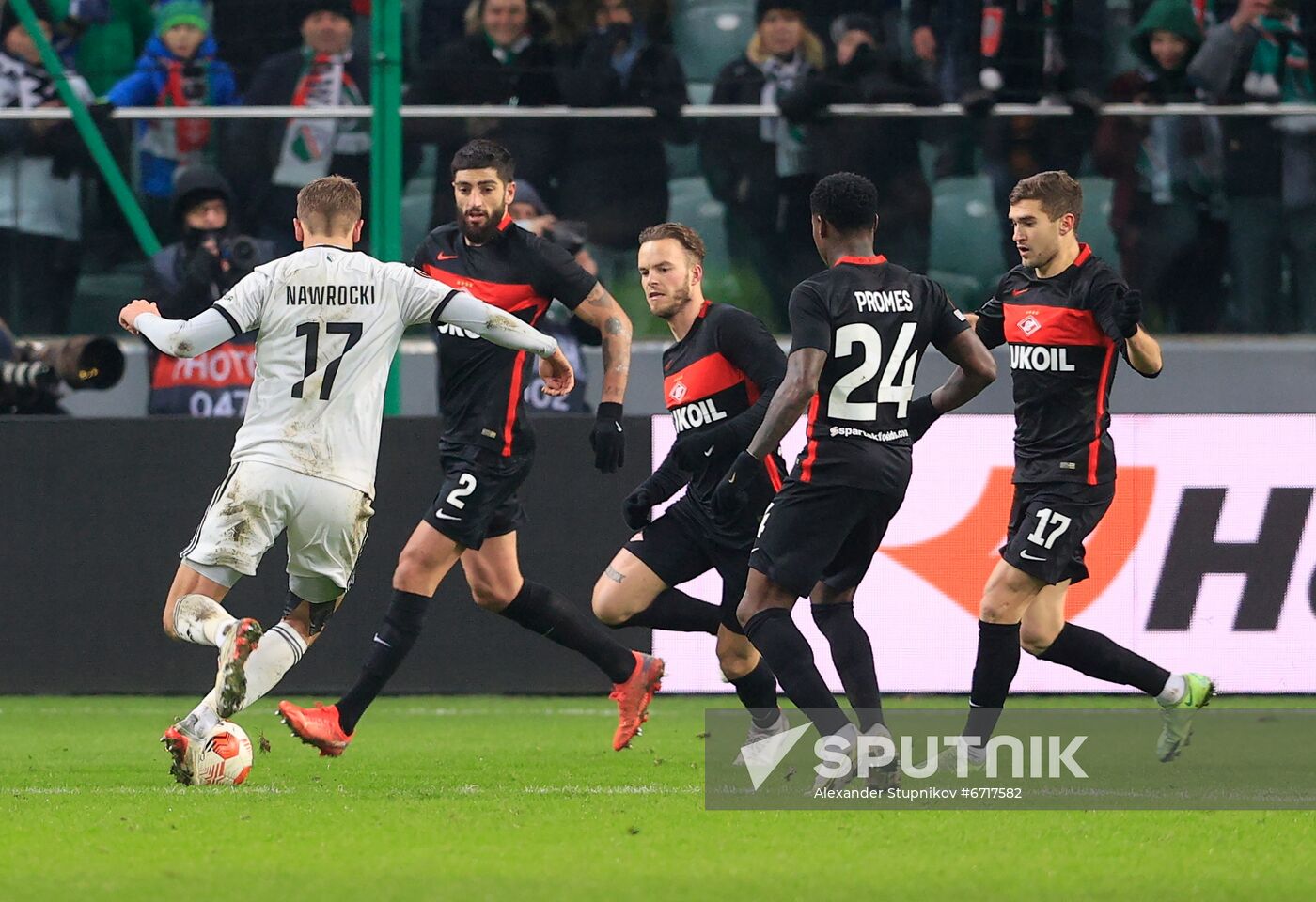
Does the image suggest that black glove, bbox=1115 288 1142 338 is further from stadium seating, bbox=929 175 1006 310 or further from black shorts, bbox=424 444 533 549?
stadium seating, bbox=929 175 1006 310

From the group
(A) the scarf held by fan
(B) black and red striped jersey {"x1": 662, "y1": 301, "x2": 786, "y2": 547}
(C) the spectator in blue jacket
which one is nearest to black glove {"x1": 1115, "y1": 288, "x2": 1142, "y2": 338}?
(B) black and red striped jersey {"x1": 662, "y1": 301, "x2": 786, "y2": 547}

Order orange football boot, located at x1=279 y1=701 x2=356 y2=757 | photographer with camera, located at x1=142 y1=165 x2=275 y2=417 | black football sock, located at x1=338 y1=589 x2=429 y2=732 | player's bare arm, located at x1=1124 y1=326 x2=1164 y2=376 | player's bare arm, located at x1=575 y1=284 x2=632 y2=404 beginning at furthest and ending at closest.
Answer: photographer with camera, located at x1=142 y1=165 x2=275 y2=417 → player's bare arm, located at x1=575 y1=284 x2=632 y2=404 → black football sock, located at x1=338 y1=589 x2=429 y2=732 → orange football boot, located at x1=279 y1=701 x2=356 y2=757 → player's bare arm, located at x1=1124 y1=326 x2=1164 y2=376

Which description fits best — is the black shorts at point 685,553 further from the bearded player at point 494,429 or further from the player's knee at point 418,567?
the player's knee at point 418,567

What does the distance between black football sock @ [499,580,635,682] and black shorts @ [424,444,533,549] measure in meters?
0.36

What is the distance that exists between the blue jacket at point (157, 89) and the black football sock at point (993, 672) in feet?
22.0

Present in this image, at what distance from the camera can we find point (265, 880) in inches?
189

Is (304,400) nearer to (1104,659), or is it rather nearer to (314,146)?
(1104,659)

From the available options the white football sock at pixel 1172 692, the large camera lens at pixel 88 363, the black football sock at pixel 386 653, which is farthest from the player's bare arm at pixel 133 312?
the white football sock at pixel 1172 692

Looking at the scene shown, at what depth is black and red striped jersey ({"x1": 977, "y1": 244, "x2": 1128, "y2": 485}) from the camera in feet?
23.3

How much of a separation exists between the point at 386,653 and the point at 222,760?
1022 mm

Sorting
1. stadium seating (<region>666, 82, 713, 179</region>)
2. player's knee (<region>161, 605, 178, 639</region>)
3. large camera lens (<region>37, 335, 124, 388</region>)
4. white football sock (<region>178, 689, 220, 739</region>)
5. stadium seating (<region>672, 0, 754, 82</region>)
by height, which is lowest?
white football sock (<region>178, 689, 220, 739</region>)

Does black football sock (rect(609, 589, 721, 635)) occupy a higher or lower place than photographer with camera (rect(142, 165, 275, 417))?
lower

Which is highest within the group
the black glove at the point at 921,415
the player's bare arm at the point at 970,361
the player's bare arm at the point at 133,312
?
the player's bare arm at the point at 133,312

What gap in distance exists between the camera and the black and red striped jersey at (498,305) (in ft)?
25.7
